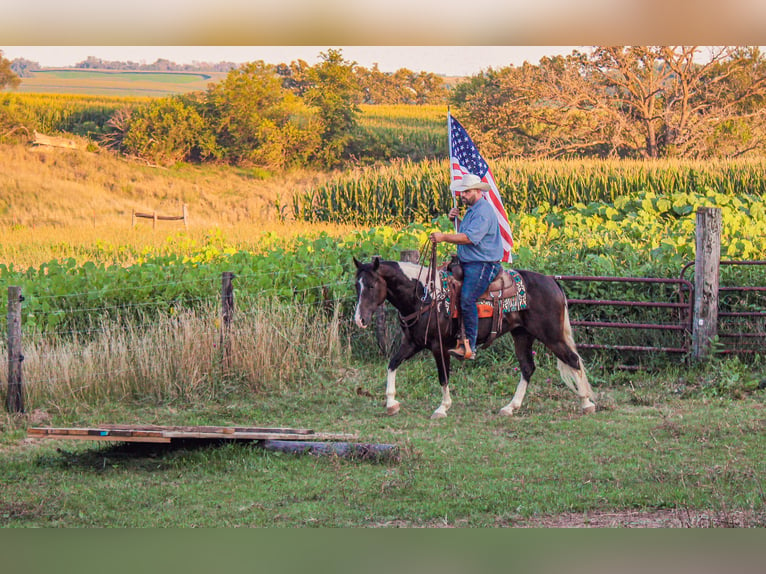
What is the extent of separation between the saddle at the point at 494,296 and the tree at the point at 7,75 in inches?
339

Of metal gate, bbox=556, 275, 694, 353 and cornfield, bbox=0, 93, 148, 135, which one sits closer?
metal gate, bbox=556, 275, 694, 353

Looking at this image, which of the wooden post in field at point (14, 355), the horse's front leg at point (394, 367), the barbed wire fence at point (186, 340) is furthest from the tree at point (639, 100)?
the wooden post in field at point (14, 355)

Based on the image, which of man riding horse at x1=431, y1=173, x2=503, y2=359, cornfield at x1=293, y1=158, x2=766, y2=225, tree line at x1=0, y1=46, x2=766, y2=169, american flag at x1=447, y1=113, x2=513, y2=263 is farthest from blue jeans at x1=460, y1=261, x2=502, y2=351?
tree line at x1=0, y1=46, x2=766, y2=169

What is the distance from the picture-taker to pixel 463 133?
26.8ft

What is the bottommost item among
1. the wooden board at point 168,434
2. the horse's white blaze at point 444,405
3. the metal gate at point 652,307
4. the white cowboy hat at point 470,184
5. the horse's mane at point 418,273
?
the horse's white blaze at point 444,405

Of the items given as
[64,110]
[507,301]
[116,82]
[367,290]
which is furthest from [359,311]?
[64,110]

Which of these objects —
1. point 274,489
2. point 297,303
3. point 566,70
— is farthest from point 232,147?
point 274,489

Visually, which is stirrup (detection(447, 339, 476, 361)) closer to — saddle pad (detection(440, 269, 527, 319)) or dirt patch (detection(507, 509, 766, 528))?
saddle pad (detection(440, 269, 527, 319))

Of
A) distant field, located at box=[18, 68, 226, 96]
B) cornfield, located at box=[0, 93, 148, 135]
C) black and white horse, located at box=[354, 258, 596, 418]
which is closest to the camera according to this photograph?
black and white horse, located at box=[354, 258, 596, 418]

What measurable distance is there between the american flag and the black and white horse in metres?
0.55

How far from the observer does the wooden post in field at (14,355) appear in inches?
280

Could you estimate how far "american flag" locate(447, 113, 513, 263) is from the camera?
7.80 metres

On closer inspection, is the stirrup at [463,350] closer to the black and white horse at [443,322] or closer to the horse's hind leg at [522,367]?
the black and white horse at [443,322]

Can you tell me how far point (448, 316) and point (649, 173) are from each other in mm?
9186
